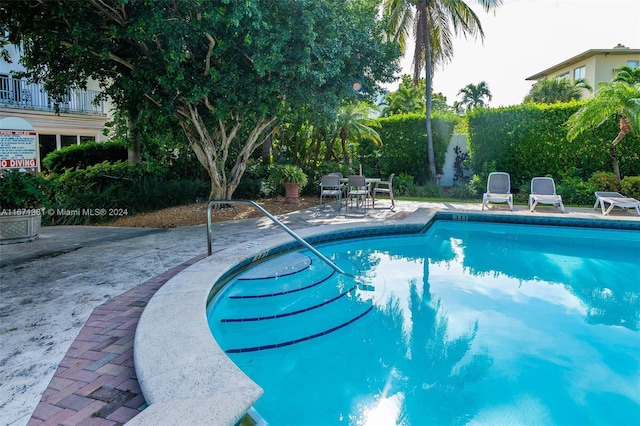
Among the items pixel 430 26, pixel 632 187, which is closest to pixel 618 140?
pixel 632 187

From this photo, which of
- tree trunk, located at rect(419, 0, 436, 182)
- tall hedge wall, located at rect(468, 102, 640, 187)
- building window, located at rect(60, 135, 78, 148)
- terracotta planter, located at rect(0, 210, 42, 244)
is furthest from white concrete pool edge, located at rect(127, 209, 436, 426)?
building window, located at rect(60, 135, 78, 148)

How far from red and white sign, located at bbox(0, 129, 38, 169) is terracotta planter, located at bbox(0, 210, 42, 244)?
0.91 metres

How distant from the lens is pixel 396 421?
9.53ft

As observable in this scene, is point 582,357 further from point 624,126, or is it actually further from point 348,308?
point 624,126

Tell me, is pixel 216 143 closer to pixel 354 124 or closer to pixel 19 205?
pixel 19 205

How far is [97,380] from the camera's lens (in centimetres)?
263

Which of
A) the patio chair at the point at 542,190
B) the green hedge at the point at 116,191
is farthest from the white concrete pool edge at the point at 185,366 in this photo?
the patio chair at the point at 542,190

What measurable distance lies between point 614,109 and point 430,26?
7406mm

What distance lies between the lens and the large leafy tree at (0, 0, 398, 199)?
266 inches

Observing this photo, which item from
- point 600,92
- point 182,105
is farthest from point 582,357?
point 600,92

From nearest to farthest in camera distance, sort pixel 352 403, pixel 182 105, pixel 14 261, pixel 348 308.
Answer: pixel 352 403
pixel 348 308
pixel 14 261
pixel 182 105

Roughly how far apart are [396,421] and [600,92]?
1251cm

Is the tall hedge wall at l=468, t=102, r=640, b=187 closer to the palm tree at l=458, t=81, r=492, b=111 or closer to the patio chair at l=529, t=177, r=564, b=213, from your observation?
the patio chair at l=529, t=177, r=564, b=213

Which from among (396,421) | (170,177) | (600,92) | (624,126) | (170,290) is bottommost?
(396,421)
